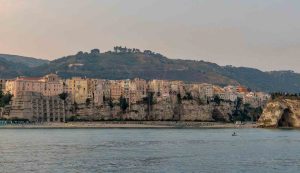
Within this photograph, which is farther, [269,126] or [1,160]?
[269,126]

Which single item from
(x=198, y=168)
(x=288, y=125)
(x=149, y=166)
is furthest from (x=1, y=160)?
(x=288, y=125)

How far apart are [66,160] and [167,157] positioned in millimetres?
10861

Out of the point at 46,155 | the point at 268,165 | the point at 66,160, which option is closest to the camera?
the point at 268,165

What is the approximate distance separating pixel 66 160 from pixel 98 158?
4.10m

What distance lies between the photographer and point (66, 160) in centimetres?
5800

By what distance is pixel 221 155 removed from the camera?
65.4m

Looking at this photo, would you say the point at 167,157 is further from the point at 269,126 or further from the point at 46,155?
the point at 269,126

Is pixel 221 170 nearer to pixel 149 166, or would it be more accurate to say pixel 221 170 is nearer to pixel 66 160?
pixel 149 166

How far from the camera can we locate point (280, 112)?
608 ft

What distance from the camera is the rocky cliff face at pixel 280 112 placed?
186125mm

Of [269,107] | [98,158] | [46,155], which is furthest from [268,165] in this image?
[269,107]

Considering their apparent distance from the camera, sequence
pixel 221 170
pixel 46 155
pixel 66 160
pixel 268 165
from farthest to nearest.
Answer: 1. pixel 46 155
2. pixel 66 160
3. pixel 268 165
4. pixel 221 170

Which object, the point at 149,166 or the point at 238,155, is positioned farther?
the point at 238,155

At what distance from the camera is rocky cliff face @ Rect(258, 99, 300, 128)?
18612cm
